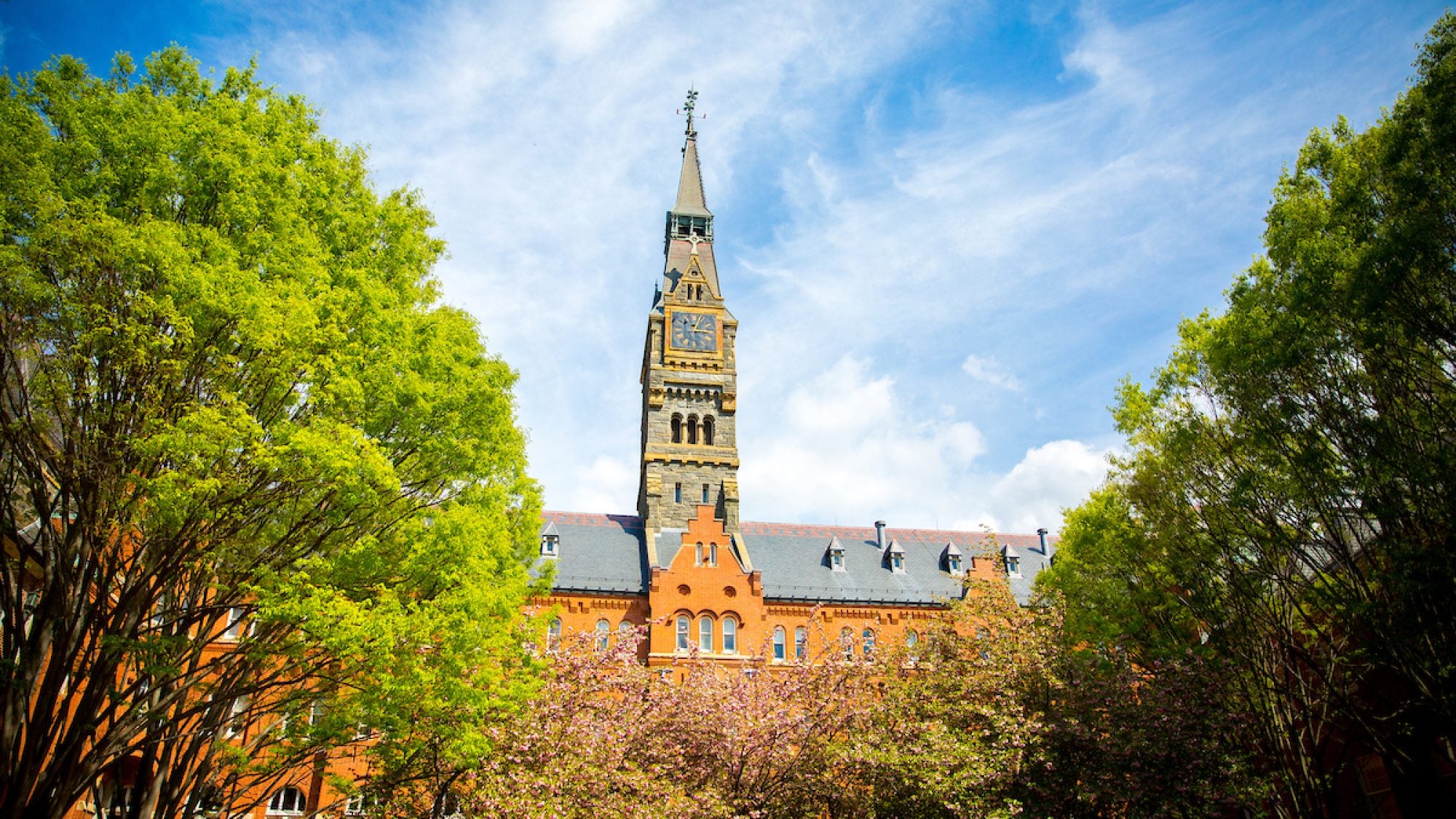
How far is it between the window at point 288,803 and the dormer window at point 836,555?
25.0 meters

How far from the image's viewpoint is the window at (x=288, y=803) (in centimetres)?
2955

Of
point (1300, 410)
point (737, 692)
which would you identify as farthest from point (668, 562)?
point (1300, 410)

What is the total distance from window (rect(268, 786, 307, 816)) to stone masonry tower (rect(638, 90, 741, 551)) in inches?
686

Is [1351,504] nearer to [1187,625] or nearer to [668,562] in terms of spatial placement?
[1187,625]

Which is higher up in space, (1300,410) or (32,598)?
(1300,410)

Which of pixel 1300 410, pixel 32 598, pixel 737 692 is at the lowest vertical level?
pixel 737 692

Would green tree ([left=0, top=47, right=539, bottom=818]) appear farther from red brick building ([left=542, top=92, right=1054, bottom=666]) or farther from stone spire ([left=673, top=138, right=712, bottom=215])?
stone spire ([left=673, top=138, right=712, bottom=215])

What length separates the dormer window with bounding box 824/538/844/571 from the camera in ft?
147

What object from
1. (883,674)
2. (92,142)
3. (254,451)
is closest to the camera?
(254,451)

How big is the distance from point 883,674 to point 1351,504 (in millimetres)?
12870

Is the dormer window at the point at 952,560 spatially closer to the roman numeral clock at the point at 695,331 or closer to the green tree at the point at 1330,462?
the roman numeral clock at the point at 695,331

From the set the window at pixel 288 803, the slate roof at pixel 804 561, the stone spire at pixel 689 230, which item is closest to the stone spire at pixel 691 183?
the stone spire at pixel 689 230

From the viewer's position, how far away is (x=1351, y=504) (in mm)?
16688

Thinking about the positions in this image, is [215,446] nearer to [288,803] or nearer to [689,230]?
[288,803]
